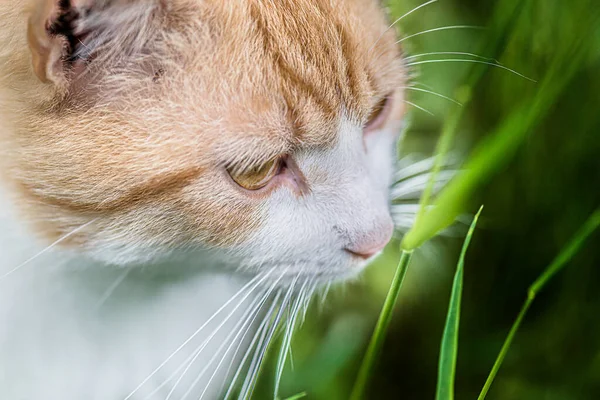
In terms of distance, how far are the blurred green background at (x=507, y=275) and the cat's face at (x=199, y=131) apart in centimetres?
40

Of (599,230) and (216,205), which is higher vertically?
(216,205)

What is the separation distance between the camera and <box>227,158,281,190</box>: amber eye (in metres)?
0.72

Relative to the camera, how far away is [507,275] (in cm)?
125

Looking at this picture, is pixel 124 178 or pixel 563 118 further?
pixel 563 118

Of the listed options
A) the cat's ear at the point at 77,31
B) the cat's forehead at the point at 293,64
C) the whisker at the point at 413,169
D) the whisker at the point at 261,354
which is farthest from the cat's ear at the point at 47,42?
the whisker at the point at 413,169

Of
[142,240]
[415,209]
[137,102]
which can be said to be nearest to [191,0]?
[137,102]

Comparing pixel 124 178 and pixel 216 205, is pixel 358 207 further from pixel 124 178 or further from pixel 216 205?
pixel 124 178

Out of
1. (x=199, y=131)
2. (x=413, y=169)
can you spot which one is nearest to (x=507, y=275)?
(x=413, y=169)

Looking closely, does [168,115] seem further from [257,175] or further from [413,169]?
[413,169]

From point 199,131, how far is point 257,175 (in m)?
0.09

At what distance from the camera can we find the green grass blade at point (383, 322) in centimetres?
64

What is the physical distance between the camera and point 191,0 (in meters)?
0.68

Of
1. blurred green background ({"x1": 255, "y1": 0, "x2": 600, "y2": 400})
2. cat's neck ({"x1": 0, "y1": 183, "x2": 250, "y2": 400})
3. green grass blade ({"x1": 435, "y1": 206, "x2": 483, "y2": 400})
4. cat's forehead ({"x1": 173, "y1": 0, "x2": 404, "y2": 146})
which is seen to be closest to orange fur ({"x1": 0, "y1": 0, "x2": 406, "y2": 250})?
cat's forehead ({"x1": 173, "y1": 0, "x2": 404, "y2": 146})

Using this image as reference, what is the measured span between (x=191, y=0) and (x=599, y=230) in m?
0.90
